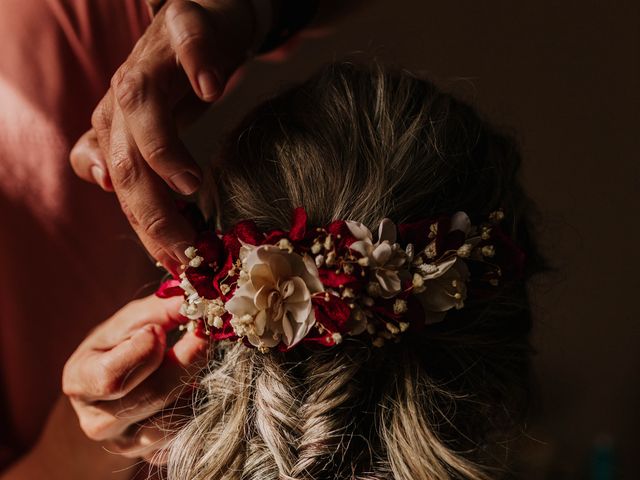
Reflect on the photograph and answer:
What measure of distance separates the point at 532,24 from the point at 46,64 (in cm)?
107

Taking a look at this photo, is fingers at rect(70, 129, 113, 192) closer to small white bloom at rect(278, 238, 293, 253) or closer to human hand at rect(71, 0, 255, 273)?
human hand at rect(71, 0, 255, 273)

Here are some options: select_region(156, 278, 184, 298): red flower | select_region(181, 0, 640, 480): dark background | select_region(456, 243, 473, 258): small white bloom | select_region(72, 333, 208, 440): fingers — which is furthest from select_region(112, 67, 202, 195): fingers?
select_region(181, 0, 640, 480): dark background

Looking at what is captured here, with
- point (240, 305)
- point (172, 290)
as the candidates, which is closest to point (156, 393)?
point (172, 290)

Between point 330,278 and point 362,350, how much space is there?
11 cm

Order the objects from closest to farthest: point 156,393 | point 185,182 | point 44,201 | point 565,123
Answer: point 185,182 < point 156,393 < point 44,201 < point 565,123

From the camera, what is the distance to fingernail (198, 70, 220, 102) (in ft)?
2.32

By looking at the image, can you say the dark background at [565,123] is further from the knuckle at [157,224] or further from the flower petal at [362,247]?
the flower petal at [362,247]

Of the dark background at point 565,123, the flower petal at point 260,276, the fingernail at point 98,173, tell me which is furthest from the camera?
the dark background at point 565,123

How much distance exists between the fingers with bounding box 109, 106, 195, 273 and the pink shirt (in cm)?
40

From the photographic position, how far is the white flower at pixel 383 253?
0.63 m

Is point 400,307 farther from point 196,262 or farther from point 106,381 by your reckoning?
point 106,381

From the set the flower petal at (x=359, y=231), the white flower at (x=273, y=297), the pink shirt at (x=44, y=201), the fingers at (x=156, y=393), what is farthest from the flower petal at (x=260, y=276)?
the pink shirt at (x=44, y=201)

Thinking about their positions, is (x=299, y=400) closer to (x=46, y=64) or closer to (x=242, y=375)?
(x=242, y=375)

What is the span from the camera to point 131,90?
0.71m
